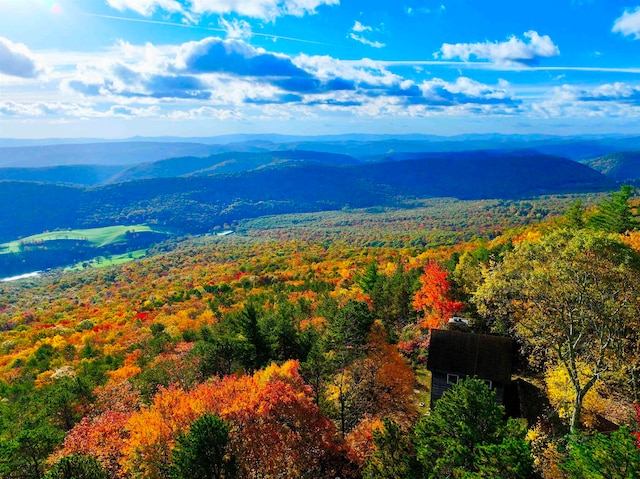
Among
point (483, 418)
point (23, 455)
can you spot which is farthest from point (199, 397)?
point (483, 418)

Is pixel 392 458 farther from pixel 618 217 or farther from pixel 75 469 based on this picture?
pixel 618 217

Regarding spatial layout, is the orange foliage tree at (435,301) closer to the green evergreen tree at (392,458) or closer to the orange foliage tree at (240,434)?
the orange foliage tree at (240,434)

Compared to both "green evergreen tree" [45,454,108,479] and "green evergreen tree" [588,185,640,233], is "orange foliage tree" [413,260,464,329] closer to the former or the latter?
"green evergreen tree" [588,185,640,233]

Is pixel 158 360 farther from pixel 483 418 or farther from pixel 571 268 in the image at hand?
pixel 571 268

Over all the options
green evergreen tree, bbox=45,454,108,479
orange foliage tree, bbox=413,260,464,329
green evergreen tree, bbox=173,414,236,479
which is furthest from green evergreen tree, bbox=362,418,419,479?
orange foliage tree, bbox=413,260,464,329

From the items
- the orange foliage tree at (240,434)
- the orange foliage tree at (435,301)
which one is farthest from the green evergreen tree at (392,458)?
the orange foliage tree at (435,301)

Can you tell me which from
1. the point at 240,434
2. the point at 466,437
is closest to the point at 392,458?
the point at 466,437
